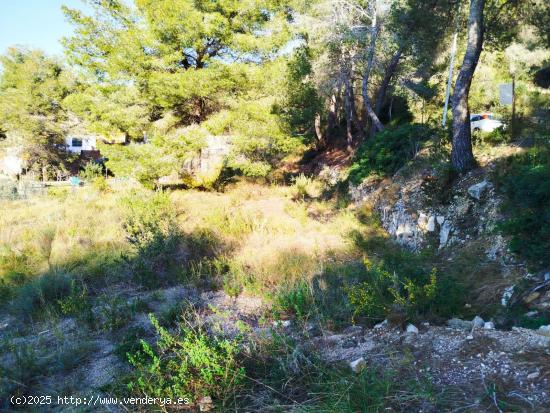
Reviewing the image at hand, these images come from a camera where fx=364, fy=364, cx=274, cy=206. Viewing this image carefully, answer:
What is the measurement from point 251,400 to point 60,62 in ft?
107

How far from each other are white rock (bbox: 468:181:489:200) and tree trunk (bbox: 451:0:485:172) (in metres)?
0.91

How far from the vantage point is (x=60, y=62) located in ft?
92.1

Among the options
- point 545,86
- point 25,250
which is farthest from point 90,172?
point 545,86

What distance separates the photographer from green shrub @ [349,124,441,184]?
34.2 feet

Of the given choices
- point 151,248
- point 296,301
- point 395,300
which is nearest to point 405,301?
point 395,300

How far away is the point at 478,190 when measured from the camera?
21.9 feet

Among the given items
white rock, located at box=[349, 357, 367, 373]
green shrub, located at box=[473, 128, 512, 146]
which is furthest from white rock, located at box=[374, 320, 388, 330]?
green shrub, located at box=[473, 128, 512, 146]

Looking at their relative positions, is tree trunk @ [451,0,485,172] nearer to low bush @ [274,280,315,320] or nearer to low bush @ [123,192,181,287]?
low bush @ [274,280,315,320]

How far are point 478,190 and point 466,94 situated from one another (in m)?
2.29

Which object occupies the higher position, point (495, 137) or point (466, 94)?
point (466, 94)

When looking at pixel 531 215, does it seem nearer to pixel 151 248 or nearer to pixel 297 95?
pixel 151 248

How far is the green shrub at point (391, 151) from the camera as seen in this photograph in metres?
10.4

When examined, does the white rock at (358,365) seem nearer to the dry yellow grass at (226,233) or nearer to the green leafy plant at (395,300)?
the green leafy plant at (395,300)

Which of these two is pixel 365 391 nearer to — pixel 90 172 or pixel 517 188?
pixel 517 188
